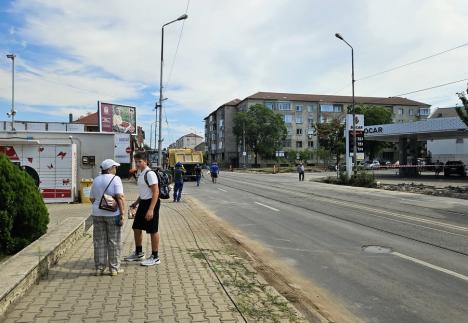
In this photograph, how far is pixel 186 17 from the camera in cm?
2395

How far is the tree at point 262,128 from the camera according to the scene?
93938 mm

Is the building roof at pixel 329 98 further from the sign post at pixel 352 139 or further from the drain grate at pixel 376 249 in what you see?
the drain grate at pixel 376 249

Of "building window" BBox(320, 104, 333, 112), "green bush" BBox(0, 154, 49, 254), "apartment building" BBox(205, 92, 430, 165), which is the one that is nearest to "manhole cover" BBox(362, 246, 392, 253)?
"green bush" BBox(0, 154, 49, 254)

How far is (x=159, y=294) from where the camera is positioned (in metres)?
5.31

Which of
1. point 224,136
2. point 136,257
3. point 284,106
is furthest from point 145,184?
point 224,136

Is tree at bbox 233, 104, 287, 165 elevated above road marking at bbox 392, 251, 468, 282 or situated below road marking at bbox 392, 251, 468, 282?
above

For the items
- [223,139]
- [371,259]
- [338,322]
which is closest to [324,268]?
[371,259]

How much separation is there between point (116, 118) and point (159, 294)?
3938cm

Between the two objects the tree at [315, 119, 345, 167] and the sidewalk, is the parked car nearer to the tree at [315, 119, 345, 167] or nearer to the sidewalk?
the tree at [315, 119, 345, 167]

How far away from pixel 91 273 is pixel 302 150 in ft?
327

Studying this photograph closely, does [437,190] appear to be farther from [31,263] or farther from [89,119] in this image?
[89,119]

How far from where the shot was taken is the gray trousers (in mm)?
6156

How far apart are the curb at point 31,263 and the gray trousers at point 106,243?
2.22 feet

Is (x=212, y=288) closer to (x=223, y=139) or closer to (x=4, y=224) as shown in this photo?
(x=4, y=224)
